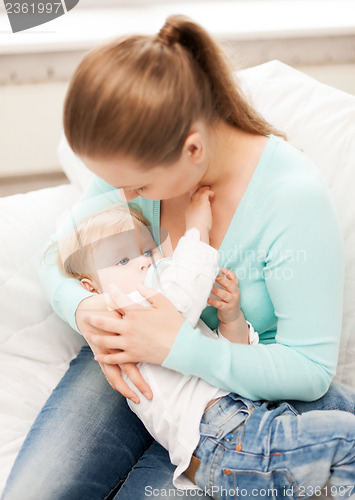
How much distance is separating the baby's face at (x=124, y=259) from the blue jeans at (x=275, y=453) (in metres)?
0.29

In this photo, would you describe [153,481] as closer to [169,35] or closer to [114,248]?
[114,248]

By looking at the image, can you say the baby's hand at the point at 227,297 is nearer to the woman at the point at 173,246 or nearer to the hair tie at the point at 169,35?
the woman at the point at 173,246

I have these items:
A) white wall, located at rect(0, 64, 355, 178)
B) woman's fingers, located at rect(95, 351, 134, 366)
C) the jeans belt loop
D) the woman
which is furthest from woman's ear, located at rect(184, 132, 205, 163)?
white wall, located at rect(0, 64, 355, 178)

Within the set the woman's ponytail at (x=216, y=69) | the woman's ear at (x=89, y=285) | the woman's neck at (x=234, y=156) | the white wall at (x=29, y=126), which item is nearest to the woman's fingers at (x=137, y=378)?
the woman's ear at (x=89, y=285)

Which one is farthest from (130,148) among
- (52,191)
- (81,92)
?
(52,191)

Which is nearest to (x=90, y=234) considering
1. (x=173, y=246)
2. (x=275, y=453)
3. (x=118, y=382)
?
(x=173, y=246)

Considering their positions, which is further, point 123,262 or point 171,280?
point 123,262

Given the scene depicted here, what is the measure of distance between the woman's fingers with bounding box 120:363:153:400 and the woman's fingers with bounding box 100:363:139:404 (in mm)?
22

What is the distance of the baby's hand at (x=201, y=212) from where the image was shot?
88cm

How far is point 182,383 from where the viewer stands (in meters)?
0.87

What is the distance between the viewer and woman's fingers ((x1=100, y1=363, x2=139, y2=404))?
2.90ft

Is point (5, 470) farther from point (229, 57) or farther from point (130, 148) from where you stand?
point (229, 57)

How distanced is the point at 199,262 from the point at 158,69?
309 millimetres

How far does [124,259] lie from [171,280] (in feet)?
0.48
